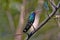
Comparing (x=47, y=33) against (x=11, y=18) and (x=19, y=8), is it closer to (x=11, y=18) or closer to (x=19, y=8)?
(x=19, y=8)

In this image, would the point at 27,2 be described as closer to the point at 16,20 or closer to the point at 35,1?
the point at 35,1

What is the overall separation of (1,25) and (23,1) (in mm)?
1411

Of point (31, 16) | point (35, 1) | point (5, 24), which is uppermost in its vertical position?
point (31, 16)

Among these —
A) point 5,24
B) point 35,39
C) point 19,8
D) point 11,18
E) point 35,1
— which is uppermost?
point 35,39

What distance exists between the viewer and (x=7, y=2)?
3734 millimetres

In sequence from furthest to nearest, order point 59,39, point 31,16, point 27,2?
point 27,2
point 59,39
point 31,16

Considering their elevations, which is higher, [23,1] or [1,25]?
[23,1]

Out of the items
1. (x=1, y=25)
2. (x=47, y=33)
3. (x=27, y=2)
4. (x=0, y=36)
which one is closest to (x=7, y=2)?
(x=27, y=2)

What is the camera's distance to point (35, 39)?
81.8 inches

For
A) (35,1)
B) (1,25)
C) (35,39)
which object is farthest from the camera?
(1,25)

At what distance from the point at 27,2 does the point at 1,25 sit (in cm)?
154

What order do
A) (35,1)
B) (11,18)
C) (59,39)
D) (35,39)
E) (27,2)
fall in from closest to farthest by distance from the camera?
(35,39)
(59,39)
(35,1)
(27,2)
(11,18)

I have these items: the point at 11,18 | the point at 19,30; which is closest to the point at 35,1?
the point at 19,30

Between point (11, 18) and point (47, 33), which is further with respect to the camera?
point (11, 18)
